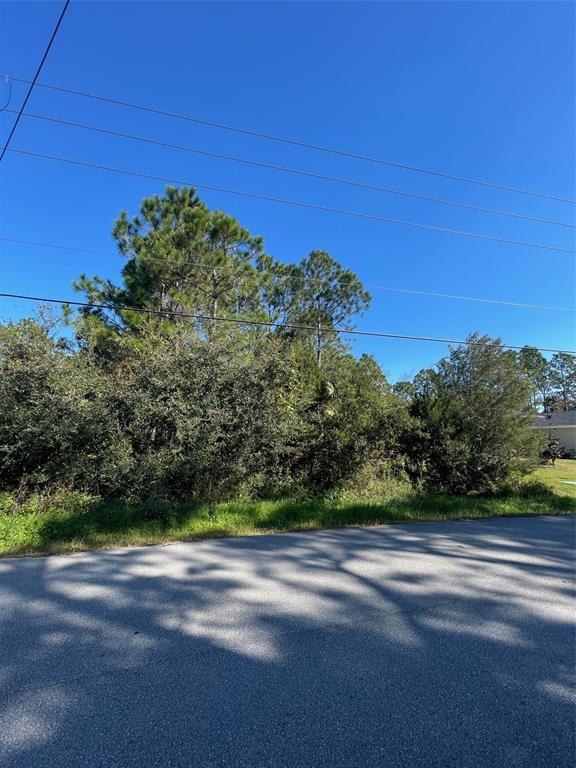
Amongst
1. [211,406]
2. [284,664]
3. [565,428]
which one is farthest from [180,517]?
[565,428]

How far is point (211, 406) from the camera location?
7.97 metres

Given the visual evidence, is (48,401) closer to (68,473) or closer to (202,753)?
(68,473)

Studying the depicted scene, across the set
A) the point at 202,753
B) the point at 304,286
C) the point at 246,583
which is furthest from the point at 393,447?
the point at 304,286

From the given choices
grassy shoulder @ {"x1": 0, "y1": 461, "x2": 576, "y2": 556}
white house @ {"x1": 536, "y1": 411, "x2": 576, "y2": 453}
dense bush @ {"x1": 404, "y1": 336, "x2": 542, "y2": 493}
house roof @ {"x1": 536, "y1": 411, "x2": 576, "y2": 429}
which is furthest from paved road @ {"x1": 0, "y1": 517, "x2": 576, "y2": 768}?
house roof @ {"x1": 536, "y1": 411, "x2": 576, "y2": 429}

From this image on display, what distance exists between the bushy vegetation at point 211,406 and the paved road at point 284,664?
9.58ft

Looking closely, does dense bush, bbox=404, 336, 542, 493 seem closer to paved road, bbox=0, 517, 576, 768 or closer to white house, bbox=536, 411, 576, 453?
paved road, bbox=0, 517, 576, 768

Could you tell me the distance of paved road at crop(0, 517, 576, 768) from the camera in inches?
78.4

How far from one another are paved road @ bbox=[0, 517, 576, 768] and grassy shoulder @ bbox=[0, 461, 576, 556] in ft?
2.80

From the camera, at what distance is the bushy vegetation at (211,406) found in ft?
23.8

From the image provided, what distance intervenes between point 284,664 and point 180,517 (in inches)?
170

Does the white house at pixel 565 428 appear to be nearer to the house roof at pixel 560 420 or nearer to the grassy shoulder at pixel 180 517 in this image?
the house roof at pixel 560 420

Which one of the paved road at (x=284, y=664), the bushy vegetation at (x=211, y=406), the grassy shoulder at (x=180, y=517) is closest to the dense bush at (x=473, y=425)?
the bushy vegetation at (x=211, y=406)

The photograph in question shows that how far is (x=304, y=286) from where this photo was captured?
20.0 metres

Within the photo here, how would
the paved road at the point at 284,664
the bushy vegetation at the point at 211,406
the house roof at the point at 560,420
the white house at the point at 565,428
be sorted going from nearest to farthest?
the paved road at the point at 284,664
the bushy vegetation at the point at 211,406
the white house at the point at 565,428
the house roof at the point at 560,420
